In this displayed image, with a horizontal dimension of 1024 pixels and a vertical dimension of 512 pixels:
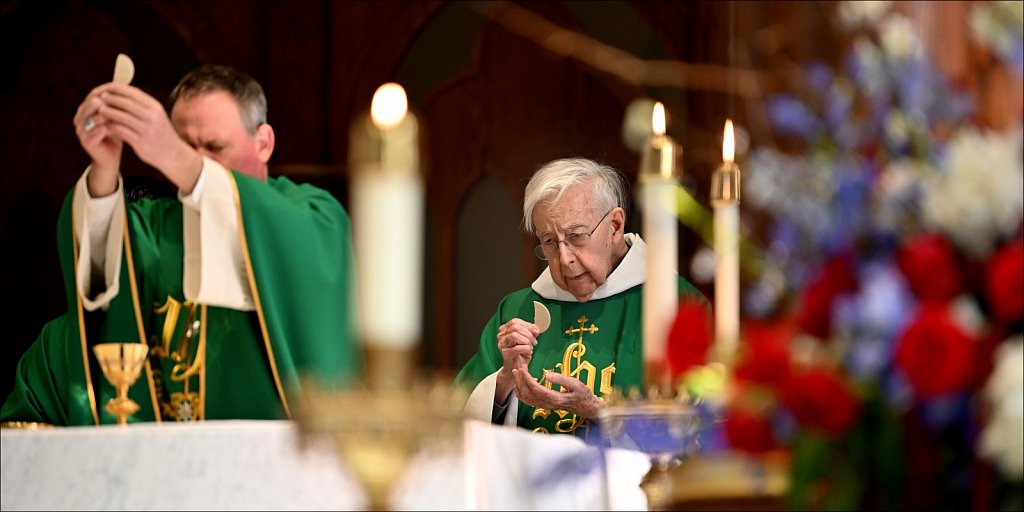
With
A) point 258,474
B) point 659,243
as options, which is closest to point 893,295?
point 659,243

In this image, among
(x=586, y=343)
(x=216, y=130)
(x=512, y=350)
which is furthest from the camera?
(x=586, y=343)

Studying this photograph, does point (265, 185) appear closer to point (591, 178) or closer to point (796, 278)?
point (591, 178)

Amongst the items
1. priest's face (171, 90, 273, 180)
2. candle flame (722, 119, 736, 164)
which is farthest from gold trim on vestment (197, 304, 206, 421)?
candle flame (722, 119, 736, 164)

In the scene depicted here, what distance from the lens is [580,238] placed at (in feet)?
13.5

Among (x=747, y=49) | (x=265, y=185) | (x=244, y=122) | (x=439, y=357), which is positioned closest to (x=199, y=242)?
(x=265, y=185)

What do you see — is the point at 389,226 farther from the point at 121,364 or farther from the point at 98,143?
the point at 98,143

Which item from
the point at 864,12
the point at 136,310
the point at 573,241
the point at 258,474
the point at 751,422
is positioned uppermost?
the point at 864,12

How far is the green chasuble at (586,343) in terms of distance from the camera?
396 cm

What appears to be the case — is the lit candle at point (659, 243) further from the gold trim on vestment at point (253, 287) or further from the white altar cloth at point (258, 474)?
the gold trim on vestment at point (253, 287)

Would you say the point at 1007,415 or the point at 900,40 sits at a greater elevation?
the point at 900,40

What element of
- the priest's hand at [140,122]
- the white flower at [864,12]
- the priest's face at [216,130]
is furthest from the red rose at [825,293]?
the priest's face at [216,130]

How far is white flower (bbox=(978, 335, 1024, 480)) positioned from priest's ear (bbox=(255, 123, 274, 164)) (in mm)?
2772

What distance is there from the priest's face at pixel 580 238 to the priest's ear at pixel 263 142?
0.72m

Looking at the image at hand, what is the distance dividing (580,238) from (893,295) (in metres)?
2.74
